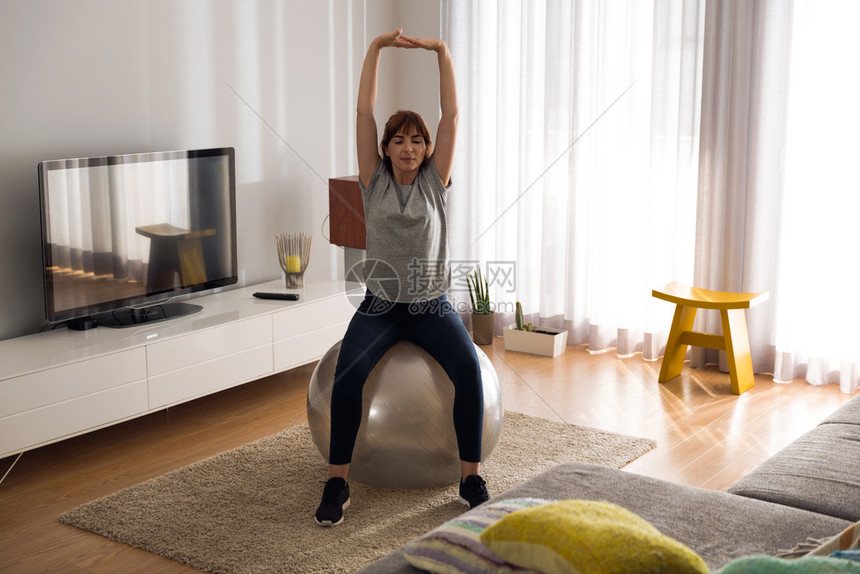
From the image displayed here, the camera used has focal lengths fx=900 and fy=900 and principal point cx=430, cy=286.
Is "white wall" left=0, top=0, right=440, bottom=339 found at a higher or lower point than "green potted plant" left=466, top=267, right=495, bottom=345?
higher

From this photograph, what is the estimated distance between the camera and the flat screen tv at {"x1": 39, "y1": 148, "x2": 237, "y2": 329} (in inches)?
133

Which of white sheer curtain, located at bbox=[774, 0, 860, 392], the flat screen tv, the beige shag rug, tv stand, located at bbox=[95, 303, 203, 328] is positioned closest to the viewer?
the beige shag rug

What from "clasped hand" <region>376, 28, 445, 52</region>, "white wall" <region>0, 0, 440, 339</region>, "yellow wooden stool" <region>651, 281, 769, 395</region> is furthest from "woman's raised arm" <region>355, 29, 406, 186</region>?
"yellow wooden stool" <region>651, 281, 769, 395</region>

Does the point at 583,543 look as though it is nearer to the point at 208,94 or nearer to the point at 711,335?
the point at 711,335

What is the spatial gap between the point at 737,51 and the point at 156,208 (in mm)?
2653

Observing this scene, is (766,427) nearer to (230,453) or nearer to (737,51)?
(737,51)

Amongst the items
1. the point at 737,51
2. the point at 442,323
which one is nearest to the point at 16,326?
the point at 442,323

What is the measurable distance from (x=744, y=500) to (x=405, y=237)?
1.37m

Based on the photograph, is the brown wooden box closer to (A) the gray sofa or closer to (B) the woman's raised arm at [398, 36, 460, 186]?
(B) the woman's raised arm at [398, 36, 460, 186]

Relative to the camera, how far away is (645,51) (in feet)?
14.6

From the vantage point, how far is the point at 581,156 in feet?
15.4

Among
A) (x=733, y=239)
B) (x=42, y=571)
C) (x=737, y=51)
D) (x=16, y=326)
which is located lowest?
(x=42, y=571)

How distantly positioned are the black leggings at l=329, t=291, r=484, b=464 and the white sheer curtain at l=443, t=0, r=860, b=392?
1998mm

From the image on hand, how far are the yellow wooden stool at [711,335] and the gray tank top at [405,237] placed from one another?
5.26 ft
